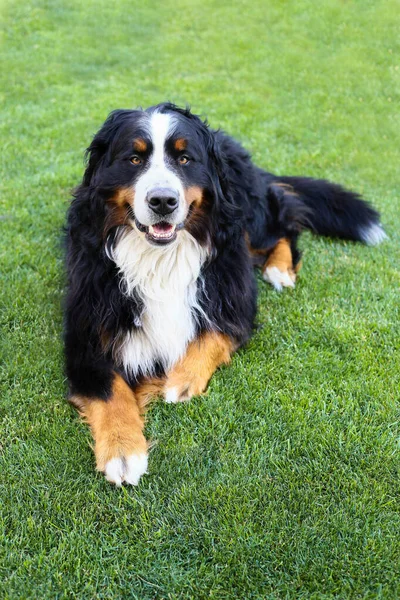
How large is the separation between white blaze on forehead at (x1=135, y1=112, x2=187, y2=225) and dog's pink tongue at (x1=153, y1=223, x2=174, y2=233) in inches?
1.9

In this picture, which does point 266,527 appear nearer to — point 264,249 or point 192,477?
point 192,477

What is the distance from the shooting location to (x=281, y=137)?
7527 mm

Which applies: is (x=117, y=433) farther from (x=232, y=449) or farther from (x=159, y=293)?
(x=159, y=293)

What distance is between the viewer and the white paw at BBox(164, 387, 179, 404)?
293cm

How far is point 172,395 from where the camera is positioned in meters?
2.93

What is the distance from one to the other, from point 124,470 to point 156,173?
1456mm

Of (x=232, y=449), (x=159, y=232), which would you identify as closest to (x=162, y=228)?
(x=159, y=232)

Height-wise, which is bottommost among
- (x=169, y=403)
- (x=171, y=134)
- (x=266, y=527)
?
(x=169, y=403)

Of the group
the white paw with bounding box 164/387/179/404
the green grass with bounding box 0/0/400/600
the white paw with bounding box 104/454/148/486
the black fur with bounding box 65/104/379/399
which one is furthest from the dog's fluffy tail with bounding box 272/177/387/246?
the white paw with bounding box 104/454/148/486

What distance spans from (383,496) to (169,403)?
114 cm

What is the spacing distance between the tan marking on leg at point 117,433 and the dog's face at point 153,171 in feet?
2.78

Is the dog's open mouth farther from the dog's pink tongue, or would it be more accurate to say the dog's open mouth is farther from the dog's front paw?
the dog's front paw

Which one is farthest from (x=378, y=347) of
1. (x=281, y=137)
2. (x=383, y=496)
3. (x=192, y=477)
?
(x=281, y=137)

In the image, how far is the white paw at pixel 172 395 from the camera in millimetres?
2926
